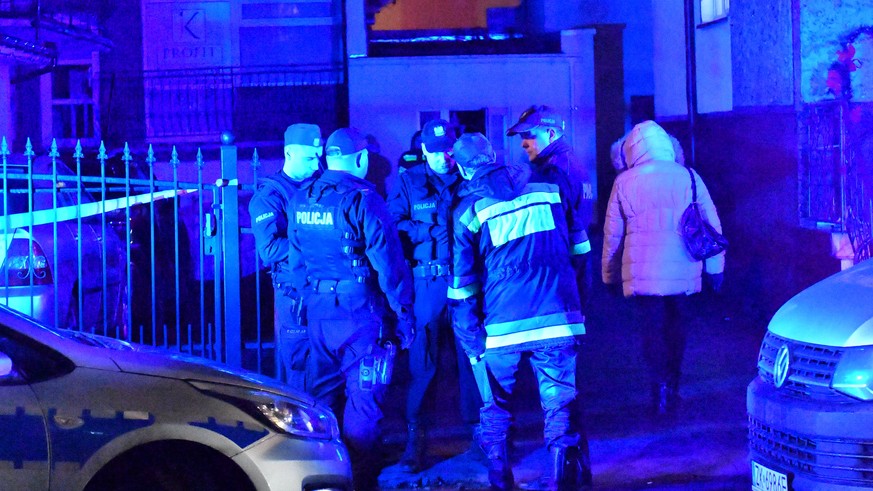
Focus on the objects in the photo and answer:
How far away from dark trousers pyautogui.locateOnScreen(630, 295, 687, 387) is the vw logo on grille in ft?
7.61

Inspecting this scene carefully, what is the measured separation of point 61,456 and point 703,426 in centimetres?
432

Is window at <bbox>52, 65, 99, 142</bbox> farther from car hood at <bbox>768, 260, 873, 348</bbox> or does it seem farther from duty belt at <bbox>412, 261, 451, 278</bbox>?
car hood at <bbox>768, 260, 873, 348</bbox>

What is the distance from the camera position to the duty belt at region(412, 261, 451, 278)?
6.23 m

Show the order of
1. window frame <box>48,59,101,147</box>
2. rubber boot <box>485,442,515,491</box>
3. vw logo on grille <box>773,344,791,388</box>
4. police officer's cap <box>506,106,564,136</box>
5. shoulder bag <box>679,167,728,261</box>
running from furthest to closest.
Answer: window frame <box>48,59,101,147</box> < shoulder bag <box>679,167,728,261</box> < police officer's cap <box>506,106,564,136</box> < rubber boot <box>485,442,515,491</box> < vw logo on grille <box>773,344,791,388</box>

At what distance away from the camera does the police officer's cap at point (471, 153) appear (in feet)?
17.8

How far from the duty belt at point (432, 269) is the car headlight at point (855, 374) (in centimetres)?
255

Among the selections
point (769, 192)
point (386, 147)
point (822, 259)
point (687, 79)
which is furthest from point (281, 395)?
point (386, 147)

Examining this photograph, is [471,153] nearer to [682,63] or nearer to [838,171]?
[838,171]

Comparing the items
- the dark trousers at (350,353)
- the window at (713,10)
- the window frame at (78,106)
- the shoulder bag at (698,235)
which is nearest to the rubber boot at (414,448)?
the dark trousers at (350,353)

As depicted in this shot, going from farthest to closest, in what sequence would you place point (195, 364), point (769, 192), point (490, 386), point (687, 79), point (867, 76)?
point (687, 79)
point (769, 192)
point (867, 76)
point (490, 386)
point (195, 364)

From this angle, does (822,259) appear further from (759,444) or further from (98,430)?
(98,430)

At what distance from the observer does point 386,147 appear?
16.1 m

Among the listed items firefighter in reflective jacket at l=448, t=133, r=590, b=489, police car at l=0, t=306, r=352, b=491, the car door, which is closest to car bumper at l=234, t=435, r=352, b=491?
police car at l=0, t=306, r=352, b=491

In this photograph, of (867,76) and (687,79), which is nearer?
(867,76)
